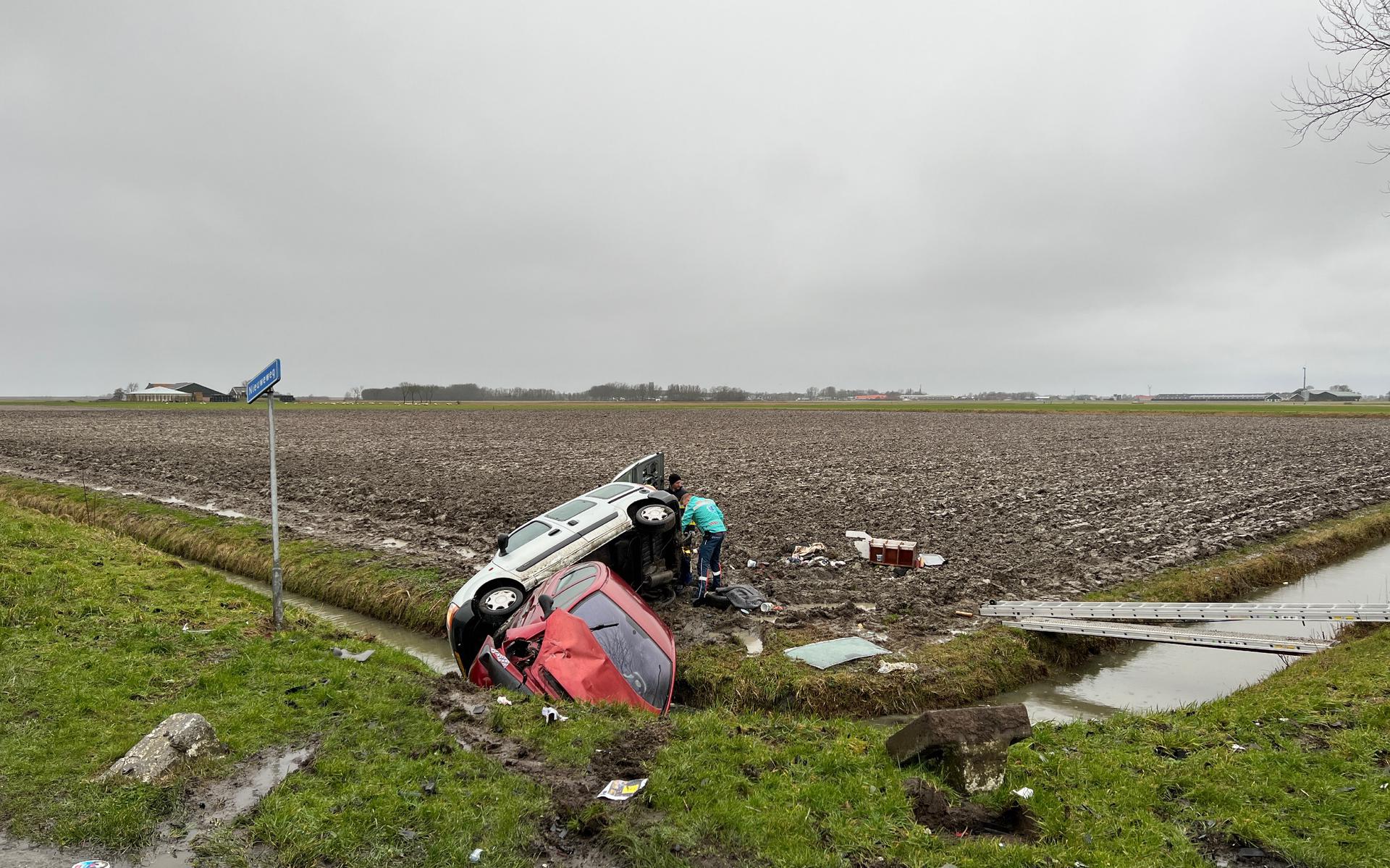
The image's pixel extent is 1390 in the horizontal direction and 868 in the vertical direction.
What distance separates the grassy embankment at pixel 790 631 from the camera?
8.53 meters

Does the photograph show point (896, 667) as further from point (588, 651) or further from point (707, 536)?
point (588, 651)

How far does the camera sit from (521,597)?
931cm

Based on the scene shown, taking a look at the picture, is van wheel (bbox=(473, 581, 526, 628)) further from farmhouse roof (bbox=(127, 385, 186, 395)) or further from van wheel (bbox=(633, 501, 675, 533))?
farmhouse roof (bbox=(127, 385, 186, 395))

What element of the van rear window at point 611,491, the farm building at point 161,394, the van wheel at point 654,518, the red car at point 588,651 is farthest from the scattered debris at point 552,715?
the farm building at point 161,394

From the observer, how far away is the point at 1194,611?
10.1 meters

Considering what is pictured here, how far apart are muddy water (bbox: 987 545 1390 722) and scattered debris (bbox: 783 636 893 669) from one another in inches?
68.5

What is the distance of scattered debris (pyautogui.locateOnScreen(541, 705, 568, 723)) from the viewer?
675 centimetres

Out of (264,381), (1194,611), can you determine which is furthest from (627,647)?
(1194,611)

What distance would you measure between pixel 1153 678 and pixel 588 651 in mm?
8439

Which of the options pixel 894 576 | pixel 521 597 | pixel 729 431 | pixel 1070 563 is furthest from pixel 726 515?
pixel 729 431

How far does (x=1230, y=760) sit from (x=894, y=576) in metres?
6.74

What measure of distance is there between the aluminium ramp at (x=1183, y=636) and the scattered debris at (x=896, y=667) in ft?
7.57

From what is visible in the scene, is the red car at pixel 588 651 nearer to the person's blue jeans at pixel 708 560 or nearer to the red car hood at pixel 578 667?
the red car hood at pixel 578 667

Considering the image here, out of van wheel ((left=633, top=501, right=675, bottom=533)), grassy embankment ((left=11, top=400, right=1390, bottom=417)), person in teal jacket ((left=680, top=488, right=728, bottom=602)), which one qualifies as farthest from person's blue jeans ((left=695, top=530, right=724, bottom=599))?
grassy embankment ((left=11, top=400, right=1390, bottom=417))
